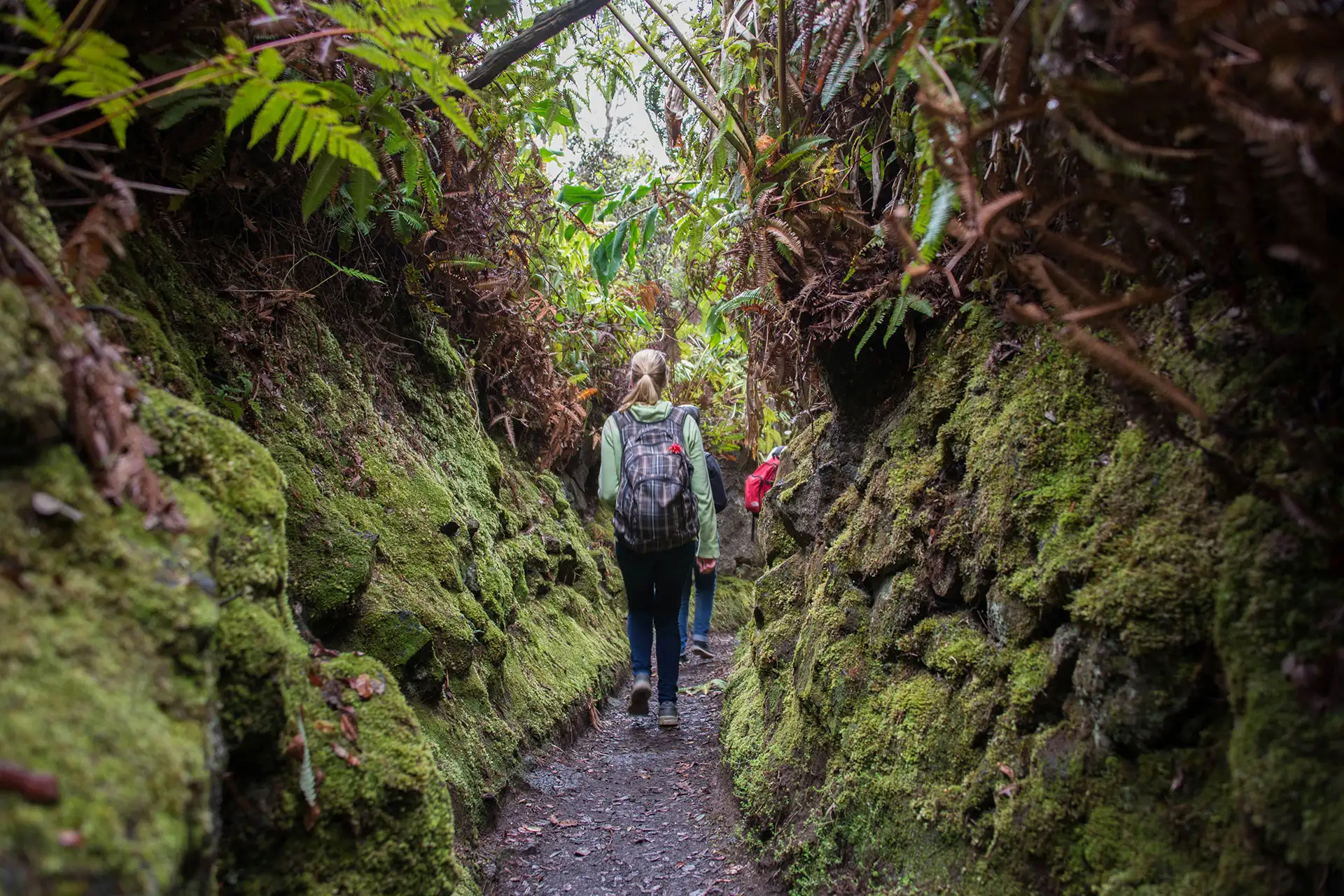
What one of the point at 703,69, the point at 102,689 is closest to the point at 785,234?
the point at 703,69

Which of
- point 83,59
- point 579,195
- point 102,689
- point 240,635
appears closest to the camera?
point 102,689

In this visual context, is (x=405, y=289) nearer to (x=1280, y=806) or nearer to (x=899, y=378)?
(x=899, y=378)

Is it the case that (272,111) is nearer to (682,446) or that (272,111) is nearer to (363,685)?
(363,685)

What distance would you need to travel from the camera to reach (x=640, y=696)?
5441 millimetres

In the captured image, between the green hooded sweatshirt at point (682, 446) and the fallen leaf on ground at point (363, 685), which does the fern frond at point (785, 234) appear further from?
the fallen leaf on ground at point (363, 685)

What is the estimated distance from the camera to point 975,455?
2754 millimetres

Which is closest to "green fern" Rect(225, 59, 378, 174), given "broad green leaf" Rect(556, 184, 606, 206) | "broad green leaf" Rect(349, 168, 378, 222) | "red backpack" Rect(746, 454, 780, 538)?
"broad green leaf" Rect(349, 168, 378, 222)

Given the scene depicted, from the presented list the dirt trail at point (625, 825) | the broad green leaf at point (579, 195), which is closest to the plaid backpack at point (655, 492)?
the dirt trail at point (625, 825)

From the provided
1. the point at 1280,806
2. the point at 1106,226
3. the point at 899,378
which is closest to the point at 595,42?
the point at 899,378

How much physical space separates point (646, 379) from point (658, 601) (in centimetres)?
163

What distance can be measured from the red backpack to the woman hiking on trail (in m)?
1.81

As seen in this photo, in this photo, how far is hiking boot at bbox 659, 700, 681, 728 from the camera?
533 cm

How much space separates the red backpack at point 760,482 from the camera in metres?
7.49

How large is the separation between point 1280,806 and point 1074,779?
58 centimetres
